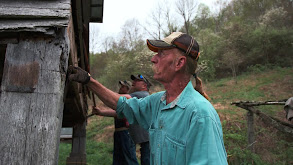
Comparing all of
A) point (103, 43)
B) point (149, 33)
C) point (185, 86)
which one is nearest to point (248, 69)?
point (149, 33)

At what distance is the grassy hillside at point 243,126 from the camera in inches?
291

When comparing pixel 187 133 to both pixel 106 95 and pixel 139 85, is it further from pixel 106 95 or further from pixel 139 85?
pixel 139 85

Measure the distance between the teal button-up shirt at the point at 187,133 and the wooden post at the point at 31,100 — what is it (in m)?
0.76

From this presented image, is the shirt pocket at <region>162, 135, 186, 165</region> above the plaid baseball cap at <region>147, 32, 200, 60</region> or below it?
below

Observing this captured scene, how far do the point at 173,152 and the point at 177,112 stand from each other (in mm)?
268

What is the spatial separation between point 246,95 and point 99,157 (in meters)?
11.8

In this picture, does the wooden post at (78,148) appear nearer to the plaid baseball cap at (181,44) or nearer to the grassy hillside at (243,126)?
the grassy hillside at (243,126)

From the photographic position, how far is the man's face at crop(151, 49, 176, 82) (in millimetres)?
1818

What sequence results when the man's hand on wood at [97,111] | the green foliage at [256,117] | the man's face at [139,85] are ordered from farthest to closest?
the green foliage at [256,117] → the man's hand on wood at [97,111] → the man's face at [139,85]

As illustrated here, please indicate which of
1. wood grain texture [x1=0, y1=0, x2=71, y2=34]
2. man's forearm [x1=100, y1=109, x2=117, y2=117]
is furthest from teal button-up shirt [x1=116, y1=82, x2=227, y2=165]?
man's forearm [x1=100, y1=109, x2=117, y2=117]

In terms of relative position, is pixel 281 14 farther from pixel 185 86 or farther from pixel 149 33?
pixel 185 86

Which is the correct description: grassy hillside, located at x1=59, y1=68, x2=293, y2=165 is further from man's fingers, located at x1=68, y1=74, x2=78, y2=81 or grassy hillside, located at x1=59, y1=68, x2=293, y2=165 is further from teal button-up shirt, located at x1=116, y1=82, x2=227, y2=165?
man's fingers, located at x1=68, y1=74, x2=78, y2=81

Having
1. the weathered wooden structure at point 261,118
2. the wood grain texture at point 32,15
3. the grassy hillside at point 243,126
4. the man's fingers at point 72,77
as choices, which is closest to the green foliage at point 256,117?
the grassy hillside at point 243,126

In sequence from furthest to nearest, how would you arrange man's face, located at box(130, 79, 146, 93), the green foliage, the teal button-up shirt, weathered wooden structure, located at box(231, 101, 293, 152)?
the green foliage, weathered wooden structure, located at box(231, 101, 293, 152), man's face, located at box(130, 79, 146, 93), the teal button-up shirt
